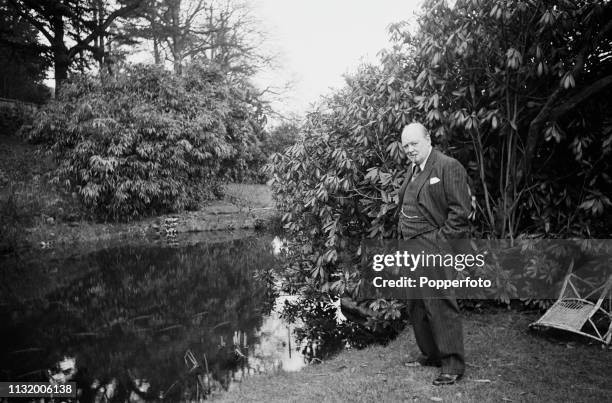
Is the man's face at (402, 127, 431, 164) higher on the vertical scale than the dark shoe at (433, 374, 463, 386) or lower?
higher

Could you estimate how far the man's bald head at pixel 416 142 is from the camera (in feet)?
11.4

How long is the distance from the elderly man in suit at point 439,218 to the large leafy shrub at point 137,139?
12.4 m

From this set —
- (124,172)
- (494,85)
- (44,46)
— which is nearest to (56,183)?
(124,172)

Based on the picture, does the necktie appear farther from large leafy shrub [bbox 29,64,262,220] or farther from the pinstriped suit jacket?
large leafy shrub [bbox 29,64,262,220]

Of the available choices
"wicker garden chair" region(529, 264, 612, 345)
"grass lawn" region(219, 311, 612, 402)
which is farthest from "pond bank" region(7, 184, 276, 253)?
"wicker garden chair" region(529, 264, 612, 345)

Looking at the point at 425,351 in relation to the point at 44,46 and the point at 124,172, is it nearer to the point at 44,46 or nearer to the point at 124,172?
the point at 124,172

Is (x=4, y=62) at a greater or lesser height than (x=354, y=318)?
greater

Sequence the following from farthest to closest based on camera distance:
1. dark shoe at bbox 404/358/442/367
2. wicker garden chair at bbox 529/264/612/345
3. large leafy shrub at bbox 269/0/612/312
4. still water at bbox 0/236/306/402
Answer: still water at bbox 0/236/306/402 < large leafy shrub at bbox 269/0/612/312 < wicker garden chair at bbox 529/264/612/345 < dark shoe at bbox 404/358/442/367

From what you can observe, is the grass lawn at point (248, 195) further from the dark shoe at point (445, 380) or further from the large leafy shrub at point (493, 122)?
the dark shoe at point (445, 380)

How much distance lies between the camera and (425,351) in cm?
379

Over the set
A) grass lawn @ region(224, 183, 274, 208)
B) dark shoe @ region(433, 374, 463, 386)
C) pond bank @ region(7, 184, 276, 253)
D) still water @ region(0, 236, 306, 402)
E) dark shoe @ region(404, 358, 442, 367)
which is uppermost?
grass lawn @ region(224, 183, 274, 208)

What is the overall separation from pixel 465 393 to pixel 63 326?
563cm

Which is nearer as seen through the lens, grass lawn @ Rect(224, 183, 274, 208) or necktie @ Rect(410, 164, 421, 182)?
necktie @ Rect(410, 164, 421, 182)

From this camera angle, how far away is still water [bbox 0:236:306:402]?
4824mm
